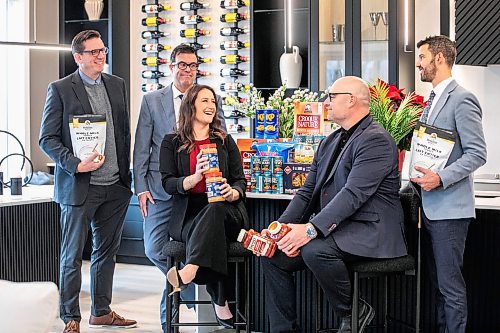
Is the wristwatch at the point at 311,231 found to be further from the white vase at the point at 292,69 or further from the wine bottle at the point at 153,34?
the wine bottle at the point at 153,34

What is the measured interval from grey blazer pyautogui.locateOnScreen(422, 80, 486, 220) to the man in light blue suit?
1318mm

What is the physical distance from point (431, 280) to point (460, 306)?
0.82ft

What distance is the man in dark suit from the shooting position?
4.84 m

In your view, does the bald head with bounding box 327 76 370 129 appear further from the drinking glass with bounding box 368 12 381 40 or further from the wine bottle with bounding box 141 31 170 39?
the wine bottle with bounding box 141 31 170 39

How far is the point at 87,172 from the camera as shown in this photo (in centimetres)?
484

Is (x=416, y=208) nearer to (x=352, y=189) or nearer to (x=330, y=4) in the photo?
(x=352, y=189)

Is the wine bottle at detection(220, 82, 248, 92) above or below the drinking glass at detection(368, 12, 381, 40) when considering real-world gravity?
below

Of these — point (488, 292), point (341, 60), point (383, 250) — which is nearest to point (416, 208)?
point (383, 250)

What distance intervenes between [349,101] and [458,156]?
578mm

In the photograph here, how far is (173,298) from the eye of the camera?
→ 4648 millimetres

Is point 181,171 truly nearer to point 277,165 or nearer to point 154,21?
point 277,165

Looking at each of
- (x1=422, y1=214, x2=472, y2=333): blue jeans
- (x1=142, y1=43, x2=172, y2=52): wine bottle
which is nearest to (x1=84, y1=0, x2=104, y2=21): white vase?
(x1=142, y1=43, x2=172, y2=52): wine bottle

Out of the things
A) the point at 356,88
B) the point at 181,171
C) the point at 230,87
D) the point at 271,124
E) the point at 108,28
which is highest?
the point at 108,28

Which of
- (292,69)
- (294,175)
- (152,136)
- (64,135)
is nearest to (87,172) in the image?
(64,135)
